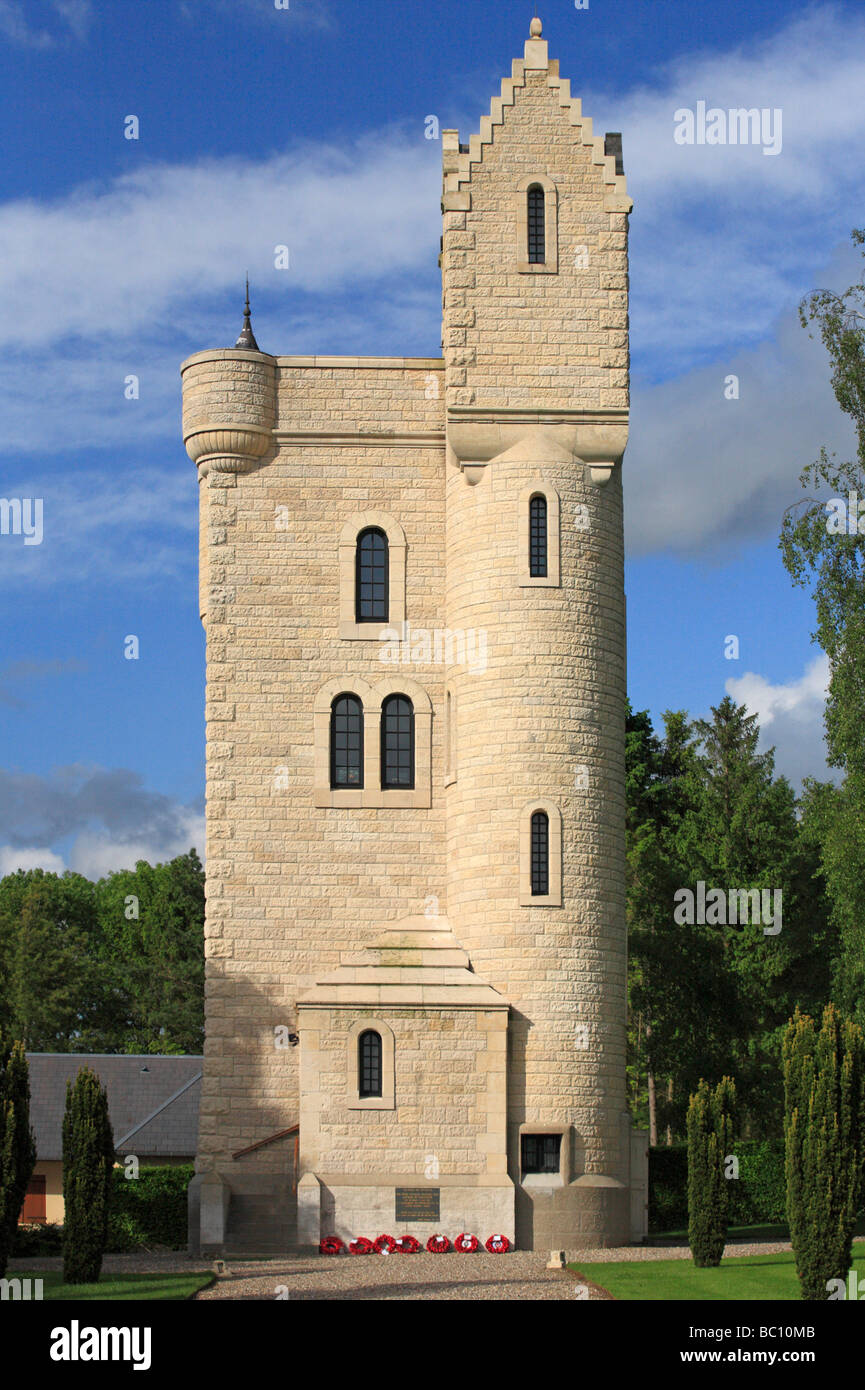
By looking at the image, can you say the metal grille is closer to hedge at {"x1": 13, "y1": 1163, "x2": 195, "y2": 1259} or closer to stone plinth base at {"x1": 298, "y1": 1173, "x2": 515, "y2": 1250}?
stone plinth base at {"x1": 298, "y1": 1173, "x2": 515, "y2": 1250}

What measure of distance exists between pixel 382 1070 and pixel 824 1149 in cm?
1000

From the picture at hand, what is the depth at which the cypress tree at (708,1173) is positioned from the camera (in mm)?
24922

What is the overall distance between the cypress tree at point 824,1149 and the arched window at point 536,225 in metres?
16.2

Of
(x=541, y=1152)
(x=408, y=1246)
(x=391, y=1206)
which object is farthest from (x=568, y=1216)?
(x=391, y=1206)

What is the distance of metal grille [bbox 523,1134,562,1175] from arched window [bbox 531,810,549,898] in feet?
12.9

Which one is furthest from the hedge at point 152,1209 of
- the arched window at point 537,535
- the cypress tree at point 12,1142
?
the arched window at point 537,535

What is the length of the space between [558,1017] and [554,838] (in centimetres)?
292

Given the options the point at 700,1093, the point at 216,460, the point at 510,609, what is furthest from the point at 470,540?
the point at 700,1093

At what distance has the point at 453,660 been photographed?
30594 mm

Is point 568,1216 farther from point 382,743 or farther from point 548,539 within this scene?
point 548,539

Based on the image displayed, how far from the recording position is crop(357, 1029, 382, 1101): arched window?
28.3 m

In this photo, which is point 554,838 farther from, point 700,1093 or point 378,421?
point 378,421

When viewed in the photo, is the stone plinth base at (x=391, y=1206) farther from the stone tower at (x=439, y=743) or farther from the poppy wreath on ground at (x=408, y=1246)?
the poppy wreath on ground at (x=408, y=1246)

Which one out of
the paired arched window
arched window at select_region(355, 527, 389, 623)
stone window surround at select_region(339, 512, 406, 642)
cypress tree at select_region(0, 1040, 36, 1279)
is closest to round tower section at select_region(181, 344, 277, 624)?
stone window surround at select_region(339, 512, 406, 642)
